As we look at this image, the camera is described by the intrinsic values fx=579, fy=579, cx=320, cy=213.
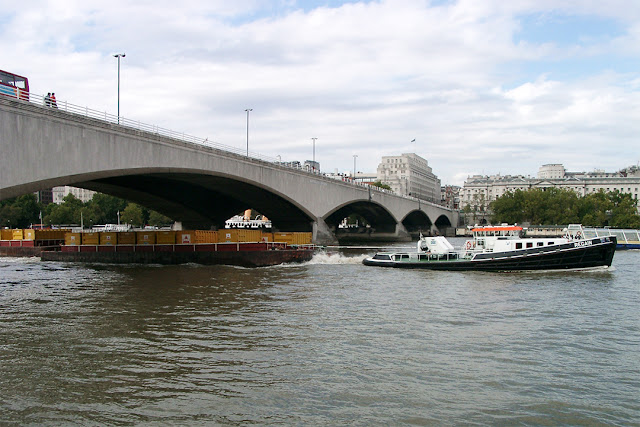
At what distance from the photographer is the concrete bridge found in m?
28.0

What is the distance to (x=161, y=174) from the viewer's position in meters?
45.1

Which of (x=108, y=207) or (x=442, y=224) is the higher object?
(x=108, y=207)

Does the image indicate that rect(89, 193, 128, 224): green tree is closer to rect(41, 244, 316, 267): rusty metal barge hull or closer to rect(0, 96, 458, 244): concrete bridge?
rect(0, 96, 458, 244): concrete bridge

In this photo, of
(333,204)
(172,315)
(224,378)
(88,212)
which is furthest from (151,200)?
(88,212)

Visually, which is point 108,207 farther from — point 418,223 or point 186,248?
point 186,248

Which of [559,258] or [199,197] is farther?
[199,197]

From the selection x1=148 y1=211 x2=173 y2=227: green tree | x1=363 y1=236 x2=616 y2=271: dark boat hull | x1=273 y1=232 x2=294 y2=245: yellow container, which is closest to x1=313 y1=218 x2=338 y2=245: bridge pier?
x1=273 y1=232 x2=294 y2=245: yellow container

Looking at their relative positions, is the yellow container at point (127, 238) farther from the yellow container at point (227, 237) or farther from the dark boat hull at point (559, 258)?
the dark boat hull at point (559, 258)

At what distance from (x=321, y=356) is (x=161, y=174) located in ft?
105

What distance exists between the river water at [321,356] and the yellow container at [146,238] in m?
18.9

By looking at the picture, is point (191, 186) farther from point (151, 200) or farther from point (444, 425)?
point (444, 425)

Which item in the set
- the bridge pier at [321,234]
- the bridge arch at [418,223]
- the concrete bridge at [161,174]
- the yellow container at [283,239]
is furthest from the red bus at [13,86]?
the bridge arch at [418,223]

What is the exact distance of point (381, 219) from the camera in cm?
10488

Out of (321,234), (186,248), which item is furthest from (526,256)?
(321,234)
